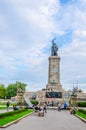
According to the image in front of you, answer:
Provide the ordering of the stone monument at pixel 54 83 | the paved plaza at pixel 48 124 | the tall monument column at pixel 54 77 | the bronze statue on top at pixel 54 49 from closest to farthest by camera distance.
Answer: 1. the paved plaza at pixel 48 124
2. the stone monument at pixel 54 83
3. the tall monument column at pixel 54 77
4. the bronze statue on top at pixel 54 49

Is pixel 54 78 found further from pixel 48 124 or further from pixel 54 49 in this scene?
pixel 48 124

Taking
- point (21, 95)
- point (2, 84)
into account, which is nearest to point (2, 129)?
point (21, 95)

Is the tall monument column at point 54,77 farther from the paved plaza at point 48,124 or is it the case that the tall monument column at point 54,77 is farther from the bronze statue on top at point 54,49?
the paved plaza at point 48,124

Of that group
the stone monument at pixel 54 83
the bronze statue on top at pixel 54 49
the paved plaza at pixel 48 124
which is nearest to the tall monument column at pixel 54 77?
the stone monument at pixel 54 83

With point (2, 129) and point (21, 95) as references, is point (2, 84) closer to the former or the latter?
point (21, 95)

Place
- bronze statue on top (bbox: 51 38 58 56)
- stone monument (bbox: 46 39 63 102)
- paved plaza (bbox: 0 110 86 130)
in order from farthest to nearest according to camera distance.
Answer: bronze statue on top (bbox: 51 38 58 56)
stone monument (bbox: 46 39 63 102)
paved plaza (bbox: 0 110 86 130)


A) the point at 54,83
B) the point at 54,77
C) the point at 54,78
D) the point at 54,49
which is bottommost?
the point at 54,83

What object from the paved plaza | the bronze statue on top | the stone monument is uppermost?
the bronze statue on top

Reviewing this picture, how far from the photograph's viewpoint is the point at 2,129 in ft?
64.8

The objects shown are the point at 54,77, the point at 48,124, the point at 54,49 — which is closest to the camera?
the point at 48,124

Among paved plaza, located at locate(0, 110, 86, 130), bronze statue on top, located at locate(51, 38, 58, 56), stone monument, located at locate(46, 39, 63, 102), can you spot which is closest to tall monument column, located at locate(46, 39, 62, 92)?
stone monument, located at locate(46, 39, 63, 102)

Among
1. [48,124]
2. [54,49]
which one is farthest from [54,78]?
[48,124]

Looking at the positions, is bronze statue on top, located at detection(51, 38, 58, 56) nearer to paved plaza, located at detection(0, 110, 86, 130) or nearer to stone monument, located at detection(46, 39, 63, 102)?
stone monument, located at detection(46, 39, 63, 102)

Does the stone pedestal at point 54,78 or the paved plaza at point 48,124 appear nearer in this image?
the paved plaza at point 48,124
